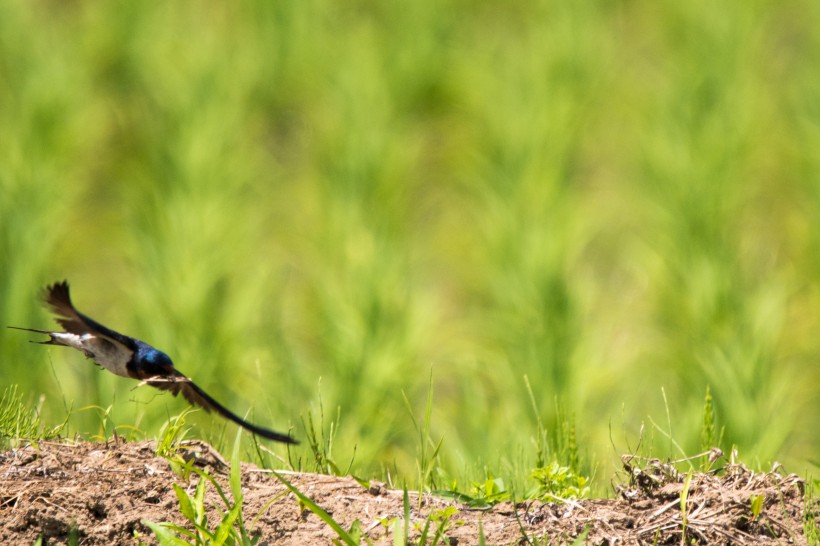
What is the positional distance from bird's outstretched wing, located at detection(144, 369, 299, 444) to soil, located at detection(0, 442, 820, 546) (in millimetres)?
106

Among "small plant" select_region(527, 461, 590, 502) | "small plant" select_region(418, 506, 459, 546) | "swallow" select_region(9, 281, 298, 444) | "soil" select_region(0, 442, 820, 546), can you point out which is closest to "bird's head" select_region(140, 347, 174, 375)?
"swallow" select_region(9, 281, 298, 444)

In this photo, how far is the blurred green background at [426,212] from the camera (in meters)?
4.61

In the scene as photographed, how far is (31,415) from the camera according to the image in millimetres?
2383

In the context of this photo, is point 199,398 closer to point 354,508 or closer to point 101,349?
point 101,349

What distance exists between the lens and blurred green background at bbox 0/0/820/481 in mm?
4609

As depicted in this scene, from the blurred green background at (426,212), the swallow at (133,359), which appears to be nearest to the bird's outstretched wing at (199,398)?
the swallow at (133,359)

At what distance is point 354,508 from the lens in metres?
2.14

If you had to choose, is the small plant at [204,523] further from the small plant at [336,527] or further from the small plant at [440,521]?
the small plant at [440,521]

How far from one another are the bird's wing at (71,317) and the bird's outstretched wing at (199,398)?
0.10 metres

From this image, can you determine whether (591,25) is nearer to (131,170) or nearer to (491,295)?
(491,295)

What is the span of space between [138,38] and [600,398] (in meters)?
4.06

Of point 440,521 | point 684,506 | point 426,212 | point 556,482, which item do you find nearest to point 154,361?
point 440,521

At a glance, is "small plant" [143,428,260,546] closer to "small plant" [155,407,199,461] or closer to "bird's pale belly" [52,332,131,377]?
"small plant" [155,407,199,461]

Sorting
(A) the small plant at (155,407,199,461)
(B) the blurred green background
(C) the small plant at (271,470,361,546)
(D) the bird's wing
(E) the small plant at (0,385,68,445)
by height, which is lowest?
(C) the small plant at (271,470,361,546)
